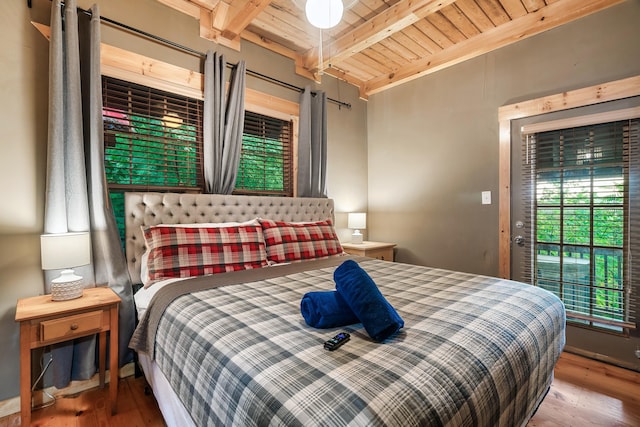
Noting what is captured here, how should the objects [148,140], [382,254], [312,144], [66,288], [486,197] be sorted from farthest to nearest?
1. [382,254]
2. [312,144]
3. [486,197]
4. [148,140]
5. [66,288]

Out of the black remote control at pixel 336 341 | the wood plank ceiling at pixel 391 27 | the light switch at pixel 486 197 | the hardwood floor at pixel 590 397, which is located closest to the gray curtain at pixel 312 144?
the wood plank ceiling at pixel 391 27

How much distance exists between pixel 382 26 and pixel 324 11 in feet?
3.30

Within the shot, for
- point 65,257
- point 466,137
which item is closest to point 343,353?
point 65,257

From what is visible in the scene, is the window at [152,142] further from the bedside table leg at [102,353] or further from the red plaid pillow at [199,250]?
the bedside table leg at [102,353]

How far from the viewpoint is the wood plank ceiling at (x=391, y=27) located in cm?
245

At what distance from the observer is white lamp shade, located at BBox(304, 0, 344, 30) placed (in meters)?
1.82

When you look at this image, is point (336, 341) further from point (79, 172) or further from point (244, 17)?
point (244, 17)

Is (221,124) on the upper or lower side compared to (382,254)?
upper

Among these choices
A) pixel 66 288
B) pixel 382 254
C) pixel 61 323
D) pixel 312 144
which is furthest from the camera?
pixel 382 254

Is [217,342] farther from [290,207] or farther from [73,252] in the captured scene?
[290,207]

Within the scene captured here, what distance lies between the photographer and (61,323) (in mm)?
1572

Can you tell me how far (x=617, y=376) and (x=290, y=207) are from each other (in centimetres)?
292

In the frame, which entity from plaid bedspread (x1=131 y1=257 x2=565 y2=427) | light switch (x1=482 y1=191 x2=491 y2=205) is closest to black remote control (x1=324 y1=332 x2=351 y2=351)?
plaid bedspread (x1=131 y1=257 x2=565 y2=427)

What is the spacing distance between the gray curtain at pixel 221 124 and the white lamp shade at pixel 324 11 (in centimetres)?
106
